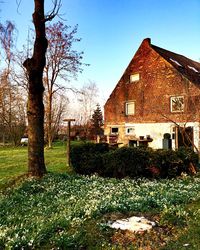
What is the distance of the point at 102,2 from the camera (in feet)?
37.6

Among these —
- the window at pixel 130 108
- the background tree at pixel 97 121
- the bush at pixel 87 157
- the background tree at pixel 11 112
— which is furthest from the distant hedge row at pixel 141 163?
the background tree at pixel 97 121

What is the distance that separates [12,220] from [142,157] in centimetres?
610

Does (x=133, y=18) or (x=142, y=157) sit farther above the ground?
(x=133, y=18)

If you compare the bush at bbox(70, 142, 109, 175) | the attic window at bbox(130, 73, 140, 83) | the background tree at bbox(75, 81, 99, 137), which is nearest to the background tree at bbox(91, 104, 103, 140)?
the background tree at bbox(75, 81, 99, 137)

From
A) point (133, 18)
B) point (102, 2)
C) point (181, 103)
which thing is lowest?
point (181, 103)

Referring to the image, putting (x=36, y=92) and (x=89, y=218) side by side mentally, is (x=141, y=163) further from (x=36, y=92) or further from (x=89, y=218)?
(x=89, y=218)

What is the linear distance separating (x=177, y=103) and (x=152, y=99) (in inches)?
169

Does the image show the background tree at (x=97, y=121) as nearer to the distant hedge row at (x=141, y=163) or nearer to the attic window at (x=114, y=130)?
the attic window at (x=114, y=130)

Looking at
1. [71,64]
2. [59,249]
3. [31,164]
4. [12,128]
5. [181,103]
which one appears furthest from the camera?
[12,128]

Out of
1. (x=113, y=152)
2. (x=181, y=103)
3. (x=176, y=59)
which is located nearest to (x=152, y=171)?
(x=113, y=152)

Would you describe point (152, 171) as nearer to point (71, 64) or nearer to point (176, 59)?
point (71, 64)

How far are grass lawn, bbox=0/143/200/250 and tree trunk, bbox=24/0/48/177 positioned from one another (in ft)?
5.83

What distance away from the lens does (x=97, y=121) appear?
166 ft

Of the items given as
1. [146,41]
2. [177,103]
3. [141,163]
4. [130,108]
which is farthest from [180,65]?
[141,163]
